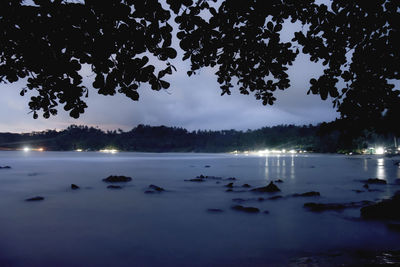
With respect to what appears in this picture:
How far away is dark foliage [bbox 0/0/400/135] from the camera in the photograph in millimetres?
3438

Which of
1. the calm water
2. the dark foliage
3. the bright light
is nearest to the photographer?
the dark foliage

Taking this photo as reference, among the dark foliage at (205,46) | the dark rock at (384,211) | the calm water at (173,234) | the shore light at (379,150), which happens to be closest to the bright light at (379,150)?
the shore light at (379,150)

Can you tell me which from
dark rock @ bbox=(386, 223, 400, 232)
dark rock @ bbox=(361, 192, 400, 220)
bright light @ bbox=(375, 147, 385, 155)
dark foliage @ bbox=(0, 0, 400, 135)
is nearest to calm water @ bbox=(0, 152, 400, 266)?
dark rock @ bbox=(386, 223, 400, 232)

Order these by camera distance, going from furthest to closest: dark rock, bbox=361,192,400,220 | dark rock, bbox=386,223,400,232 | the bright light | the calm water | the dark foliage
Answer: the bright light < dark rock, bbox=361,192,400,220 < dark rock, bbox=386,223,400,232 < the calm water < the dark foliage

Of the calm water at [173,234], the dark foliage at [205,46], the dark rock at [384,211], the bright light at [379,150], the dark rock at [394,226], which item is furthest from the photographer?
the bright light at [379,150]

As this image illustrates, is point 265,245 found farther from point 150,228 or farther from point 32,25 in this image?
point 32,25

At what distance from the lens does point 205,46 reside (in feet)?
17.0

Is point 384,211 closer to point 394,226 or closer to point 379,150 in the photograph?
point 394,226

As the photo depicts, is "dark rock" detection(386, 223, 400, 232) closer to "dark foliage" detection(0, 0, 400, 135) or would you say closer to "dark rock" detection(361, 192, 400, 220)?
"dark rock" detection(361, 192, 400, 220)

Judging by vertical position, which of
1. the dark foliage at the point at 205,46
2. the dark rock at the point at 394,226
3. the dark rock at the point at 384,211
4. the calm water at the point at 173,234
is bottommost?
the calm water at the point at 173,234

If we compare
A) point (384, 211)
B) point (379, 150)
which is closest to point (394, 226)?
point (384, 211)

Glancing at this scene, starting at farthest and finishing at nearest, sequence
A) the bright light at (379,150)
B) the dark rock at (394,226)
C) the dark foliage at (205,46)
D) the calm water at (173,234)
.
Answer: the bright light at (379,150) < the dark rock at (394,226) < the calm water at (173,234) < the dark foliage at (205,46)

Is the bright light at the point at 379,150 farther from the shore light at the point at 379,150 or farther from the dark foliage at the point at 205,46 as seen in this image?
the dark foliage at the point at 205,46

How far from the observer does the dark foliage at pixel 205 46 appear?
3.44m
